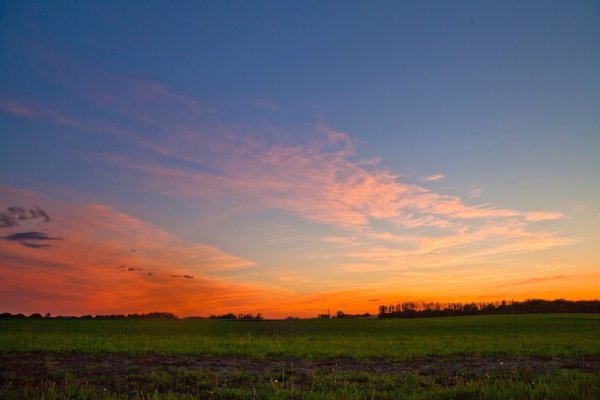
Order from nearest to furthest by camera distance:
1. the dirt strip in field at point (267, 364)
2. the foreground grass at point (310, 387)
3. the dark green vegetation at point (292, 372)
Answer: the foreground grass at point (310, 387)
the dark green vegetation at point (292, 372)
the dirt strip in field at point (267, 364)

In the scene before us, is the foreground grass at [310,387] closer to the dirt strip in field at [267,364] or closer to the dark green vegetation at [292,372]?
the dark green vegetation at [292,372]

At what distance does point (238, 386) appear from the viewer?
56.2 ft

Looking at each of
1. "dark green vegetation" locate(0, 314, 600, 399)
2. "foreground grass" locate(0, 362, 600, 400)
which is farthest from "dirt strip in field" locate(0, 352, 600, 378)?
"foreground grass" locate(0, 362, 600, 400)

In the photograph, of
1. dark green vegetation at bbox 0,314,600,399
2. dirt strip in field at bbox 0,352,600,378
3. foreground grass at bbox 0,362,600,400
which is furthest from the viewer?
dirt strip in field at bbox 0,352,600,378

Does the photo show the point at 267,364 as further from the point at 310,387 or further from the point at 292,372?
the point at 310,387

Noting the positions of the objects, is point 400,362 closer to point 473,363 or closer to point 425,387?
point 473,363

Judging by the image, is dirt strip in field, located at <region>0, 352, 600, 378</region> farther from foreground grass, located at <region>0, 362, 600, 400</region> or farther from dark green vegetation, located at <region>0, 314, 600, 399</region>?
foreground grass, located at <region>0, 362, 600, 400</region>

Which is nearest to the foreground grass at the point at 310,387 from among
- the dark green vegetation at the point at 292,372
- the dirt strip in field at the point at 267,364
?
the dark green vegetation at the point at 292,372

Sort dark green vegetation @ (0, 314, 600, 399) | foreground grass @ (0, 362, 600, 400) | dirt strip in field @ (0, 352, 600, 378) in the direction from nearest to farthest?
foreground grass @ (0, 362, 600, 400)
dark green vegetation @ (0, 314, 600, 399)
dirt strip in field @ (0, 352, 600, 378)

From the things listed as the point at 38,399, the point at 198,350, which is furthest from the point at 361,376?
the point at 198,350

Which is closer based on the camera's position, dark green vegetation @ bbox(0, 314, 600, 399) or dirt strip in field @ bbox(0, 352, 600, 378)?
dark green vegetation @ bbox(0, 314, 600, 399)

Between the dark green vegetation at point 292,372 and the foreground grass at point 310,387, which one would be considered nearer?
the foreground grass at point 310,387

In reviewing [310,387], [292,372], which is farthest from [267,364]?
→ [310,387]

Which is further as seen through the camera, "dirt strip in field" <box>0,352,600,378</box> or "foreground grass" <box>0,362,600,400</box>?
"dirt strip in field" <box>0,352,600,378</box>
